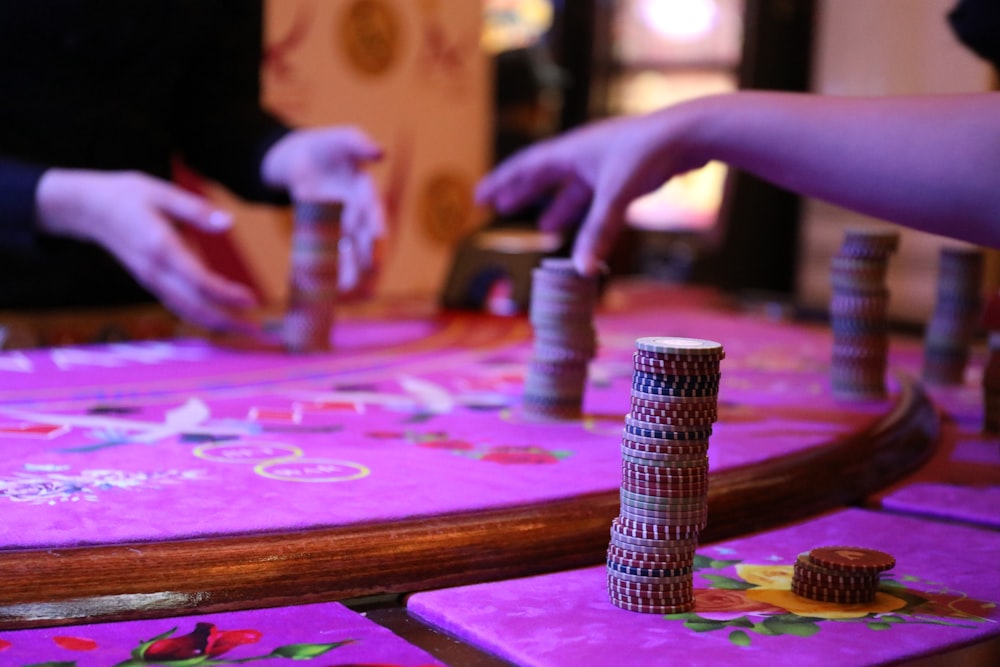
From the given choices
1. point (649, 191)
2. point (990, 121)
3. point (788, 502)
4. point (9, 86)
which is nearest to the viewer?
point (990, 121)

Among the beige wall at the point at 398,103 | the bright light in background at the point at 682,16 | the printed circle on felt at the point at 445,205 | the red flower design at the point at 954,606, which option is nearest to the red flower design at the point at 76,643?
the red flower design at the point at 954,606

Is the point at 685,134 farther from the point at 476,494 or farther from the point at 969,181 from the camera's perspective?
the point at 476,494

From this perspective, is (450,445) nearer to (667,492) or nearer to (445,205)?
(667,492)

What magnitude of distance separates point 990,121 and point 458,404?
2.93 ft

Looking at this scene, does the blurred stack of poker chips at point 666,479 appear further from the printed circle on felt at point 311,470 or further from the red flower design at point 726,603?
the printed circle on felt at point 311,470

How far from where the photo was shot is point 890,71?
634 cm

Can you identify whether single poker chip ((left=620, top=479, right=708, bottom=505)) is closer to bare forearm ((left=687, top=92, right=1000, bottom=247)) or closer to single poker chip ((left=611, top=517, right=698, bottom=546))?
single poker chip ((left=611, top=517, right=698, bottom=546))

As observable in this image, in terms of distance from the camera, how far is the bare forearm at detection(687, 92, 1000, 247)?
1214 millimetres

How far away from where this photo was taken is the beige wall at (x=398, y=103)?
501cm

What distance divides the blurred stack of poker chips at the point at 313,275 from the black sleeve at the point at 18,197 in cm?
55

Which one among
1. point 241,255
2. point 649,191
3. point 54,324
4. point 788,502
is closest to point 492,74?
point 241,255

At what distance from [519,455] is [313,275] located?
0.93 metres

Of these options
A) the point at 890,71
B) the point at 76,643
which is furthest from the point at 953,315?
the point at 890,71

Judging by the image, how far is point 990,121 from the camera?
47.2 inches
